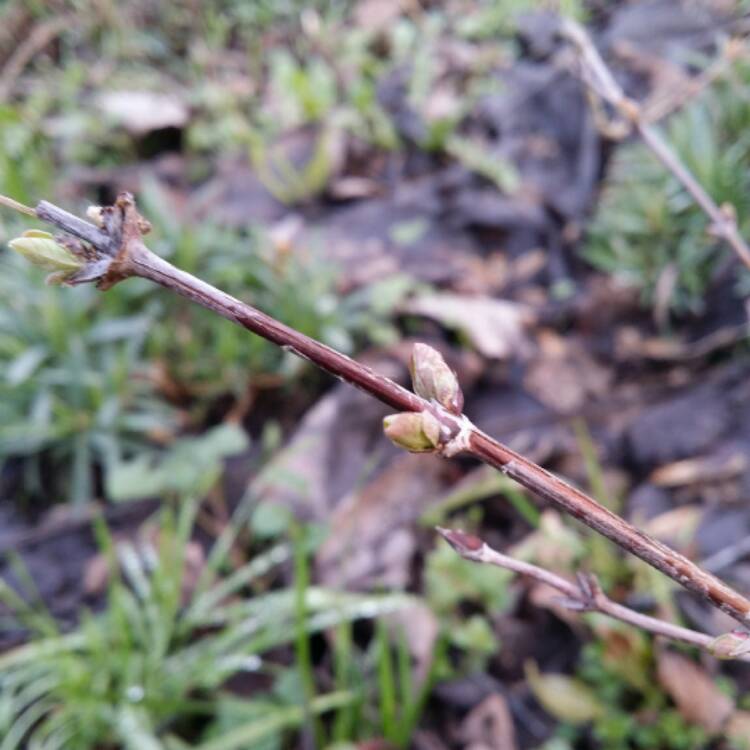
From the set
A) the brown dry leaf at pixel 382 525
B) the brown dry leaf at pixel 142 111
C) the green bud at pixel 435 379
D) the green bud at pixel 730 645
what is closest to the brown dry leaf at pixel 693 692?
the brown dry leaf at pixel 382 525

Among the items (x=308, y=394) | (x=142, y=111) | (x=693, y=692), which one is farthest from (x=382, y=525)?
(x=142, y=111)

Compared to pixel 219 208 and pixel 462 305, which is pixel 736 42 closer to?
pixel 462 305

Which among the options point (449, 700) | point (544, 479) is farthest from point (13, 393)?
point (544, 479)

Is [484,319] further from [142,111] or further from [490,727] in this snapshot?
[142,111]

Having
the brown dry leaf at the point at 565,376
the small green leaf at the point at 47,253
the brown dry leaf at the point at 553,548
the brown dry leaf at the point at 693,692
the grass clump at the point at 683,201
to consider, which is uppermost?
the grass clump at the point at 683,201

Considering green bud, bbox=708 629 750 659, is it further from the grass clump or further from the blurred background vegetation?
the grass clump

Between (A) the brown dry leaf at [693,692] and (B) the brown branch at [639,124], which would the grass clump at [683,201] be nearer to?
(B) the brown branch at [639,124]
